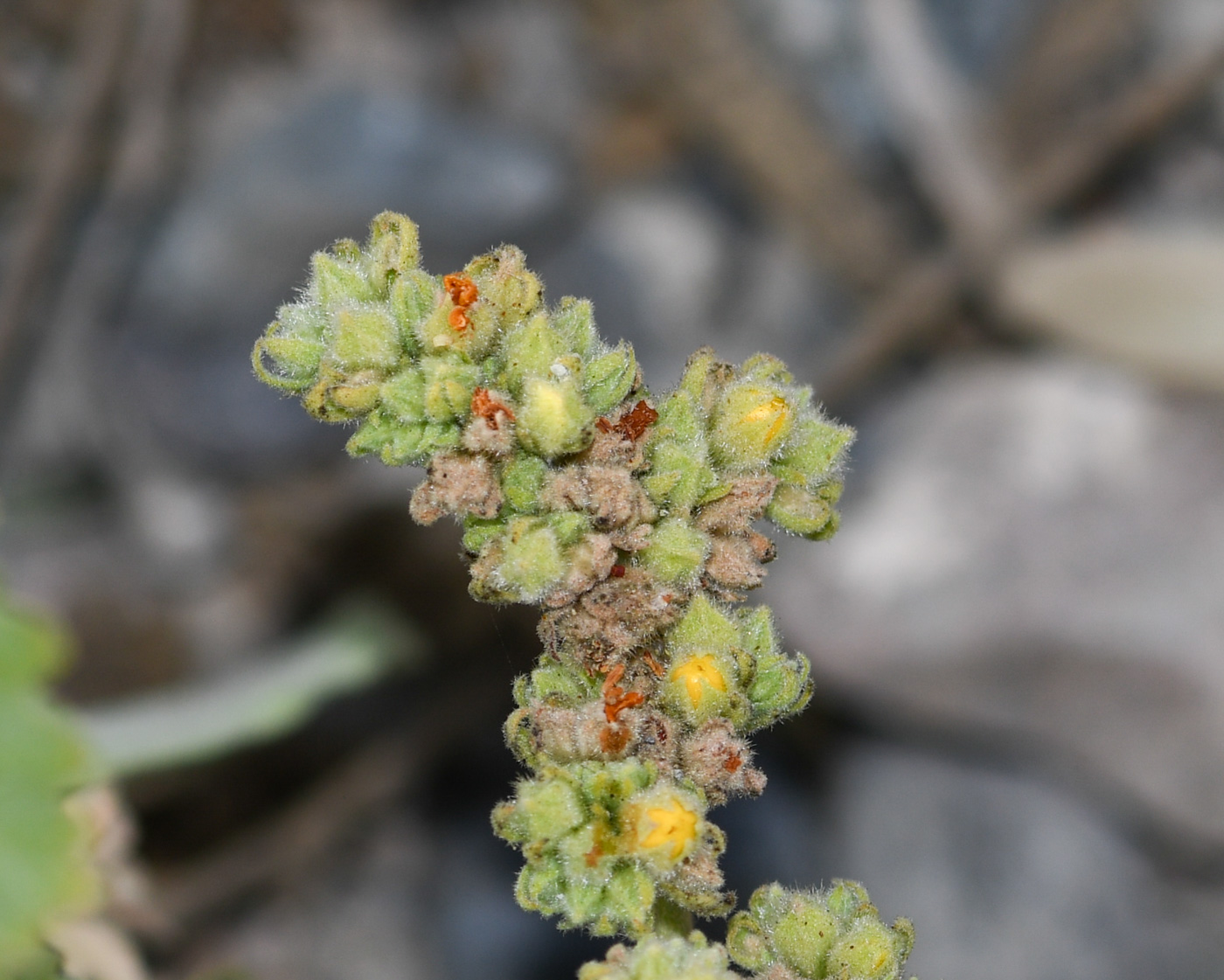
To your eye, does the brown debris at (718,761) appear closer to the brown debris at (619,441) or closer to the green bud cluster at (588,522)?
the green bud cluster at (588,522)

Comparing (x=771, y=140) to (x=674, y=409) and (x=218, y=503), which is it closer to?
(x=218, y=503)

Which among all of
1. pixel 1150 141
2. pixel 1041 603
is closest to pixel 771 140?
pixel 1150 141

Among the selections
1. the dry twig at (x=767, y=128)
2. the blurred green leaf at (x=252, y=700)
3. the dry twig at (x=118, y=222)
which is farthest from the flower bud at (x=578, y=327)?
the dry twig at (x=118, y=222)

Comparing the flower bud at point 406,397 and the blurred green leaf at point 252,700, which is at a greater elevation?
the blurred green leaf at point 252,700

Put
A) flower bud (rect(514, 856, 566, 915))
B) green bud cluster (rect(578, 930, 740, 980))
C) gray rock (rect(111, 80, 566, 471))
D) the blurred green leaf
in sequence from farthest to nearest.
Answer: gray rock (rect(111, 80, 566, 471)) < the blurred green leaf < flower bud (rect(514, 856, 566, 915)) < green bud cluster (rect(578, 930, 740, 980))

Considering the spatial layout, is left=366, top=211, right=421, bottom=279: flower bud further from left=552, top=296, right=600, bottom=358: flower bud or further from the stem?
the stem

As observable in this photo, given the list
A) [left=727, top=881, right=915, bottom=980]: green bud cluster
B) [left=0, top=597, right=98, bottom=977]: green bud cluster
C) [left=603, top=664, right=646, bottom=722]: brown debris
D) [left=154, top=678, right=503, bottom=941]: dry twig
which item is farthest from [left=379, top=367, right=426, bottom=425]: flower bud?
[left=154, top=678, right=503, bottom=941]: dry twig

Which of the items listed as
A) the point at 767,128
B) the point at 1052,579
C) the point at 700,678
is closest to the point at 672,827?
the point at 700,678
